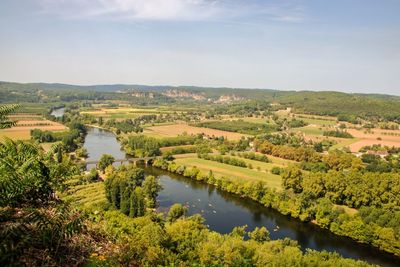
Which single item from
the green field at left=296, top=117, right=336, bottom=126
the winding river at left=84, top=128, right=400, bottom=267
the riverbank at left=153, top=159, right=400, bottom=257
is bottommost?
the winding river at left=84, top=128, right=400, bottom=267

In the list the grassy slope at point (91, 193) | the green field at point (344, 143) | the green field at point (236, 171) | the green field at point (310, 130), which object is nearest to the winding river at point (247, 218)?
the green field at point (236, 171)

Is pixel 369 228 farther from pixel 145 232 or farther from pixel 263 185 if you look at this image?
pixel 145 232

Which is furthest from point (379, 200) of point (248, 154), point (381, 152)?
point (381, 152)

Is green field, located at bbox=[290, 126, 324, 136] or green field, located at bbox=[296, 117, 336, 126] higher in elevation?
green field, located at bbox=[296, 117, 336, 126]

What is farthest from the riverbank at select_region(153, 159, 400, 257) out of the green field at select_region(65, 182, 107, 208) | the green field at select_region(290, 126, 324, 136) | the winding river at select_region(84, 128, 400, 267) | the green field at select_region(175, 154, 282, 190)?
the green field at select_region(290, 126, 324, 136)

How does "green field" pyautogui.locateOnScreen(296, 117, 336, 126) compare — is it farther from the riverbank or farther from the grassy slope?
the grassy slope

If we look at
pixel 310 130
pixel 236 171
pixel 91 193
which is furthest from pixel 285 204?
pixel 310 130
